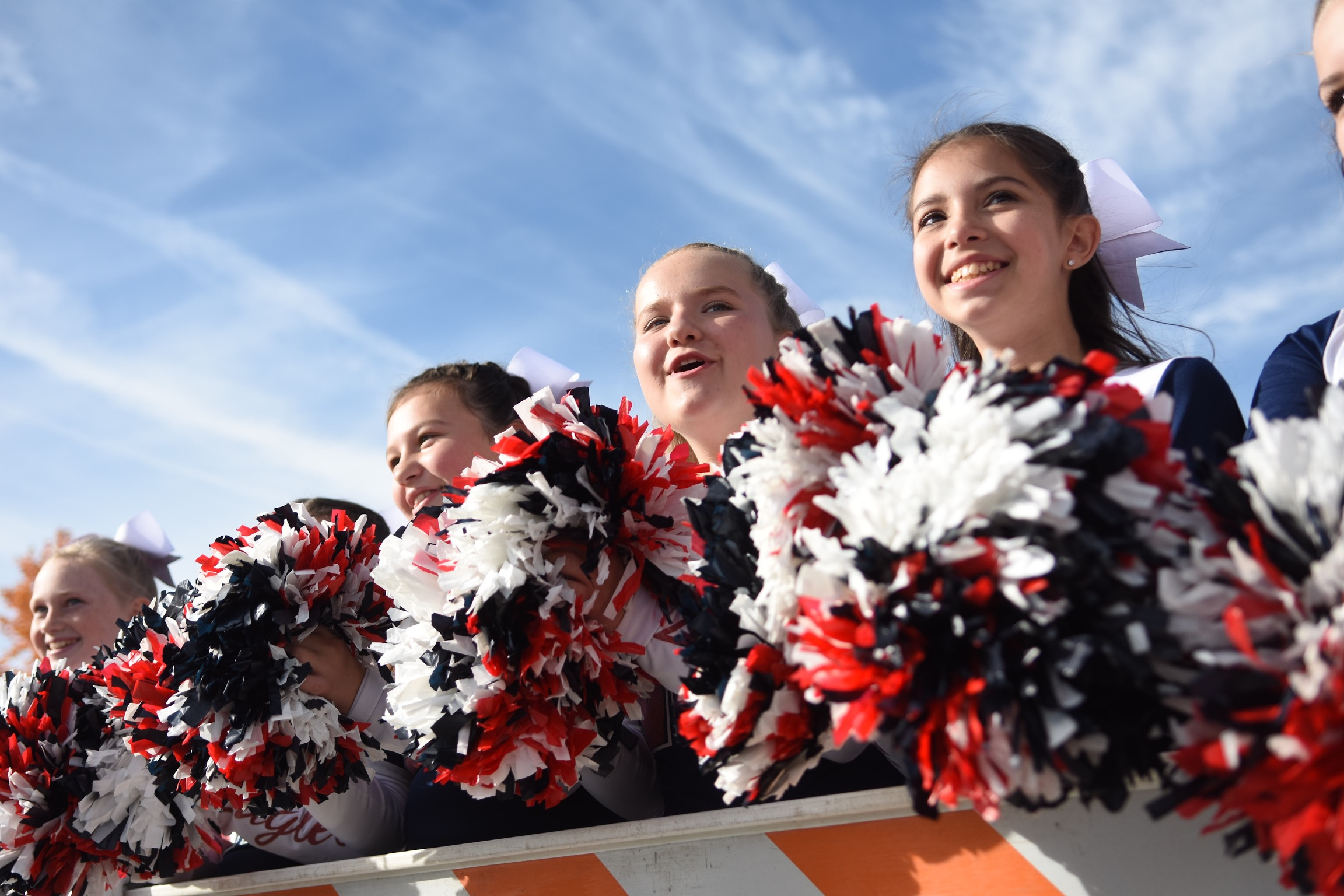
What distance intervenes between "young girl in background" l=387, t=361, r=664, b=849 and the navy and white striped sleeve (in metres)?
1.11

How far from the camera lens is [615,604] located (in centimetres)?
162

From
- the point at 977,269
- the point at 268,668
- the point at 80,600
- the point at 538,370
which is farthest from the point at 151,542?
the point at 977,269

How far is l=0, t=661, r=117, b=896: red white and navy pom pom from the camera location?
2.03 meters

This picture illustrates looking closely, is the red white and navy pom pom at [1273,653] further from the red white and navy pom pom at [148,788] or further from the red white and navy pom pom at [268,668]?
the red white and navy pom pom at [148,788]

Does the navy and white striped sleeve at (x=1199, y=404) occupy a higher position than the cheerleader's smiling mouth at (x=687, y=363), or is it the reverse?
the cheerleader's smiling mouth at (x=687, y=363)

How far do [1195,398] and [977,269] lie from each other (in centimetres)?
51

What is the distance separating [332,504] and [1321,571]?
3.28 meters

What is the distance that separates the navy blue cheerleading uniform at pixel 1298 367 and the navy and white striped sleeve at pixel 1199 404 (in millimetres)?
52

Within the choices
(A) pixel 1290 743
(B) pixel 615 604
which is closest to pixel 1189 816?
(A) pixel 1290 743

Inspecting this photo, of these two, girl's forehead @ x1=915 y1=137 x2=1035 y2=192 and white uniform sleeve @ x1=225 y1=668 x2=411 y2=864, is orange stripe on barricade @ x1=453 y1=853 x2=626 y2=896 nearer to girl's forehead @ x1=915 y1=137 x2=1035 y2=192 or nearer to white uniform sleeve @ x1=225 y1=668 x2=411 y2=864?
white uniform sleeve @ x1=225 y1=668 x2=411 y2=864

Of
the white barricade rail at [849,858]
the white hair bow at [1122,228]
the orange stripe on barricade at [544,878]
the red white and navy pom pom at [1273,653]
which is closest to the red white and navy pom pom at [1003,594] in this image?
the red white and navy pom pom at [1273,653]

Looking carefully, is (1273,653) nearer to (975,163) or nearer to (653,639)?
(653,639)

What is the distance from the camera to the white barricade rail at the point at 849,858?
115 cm

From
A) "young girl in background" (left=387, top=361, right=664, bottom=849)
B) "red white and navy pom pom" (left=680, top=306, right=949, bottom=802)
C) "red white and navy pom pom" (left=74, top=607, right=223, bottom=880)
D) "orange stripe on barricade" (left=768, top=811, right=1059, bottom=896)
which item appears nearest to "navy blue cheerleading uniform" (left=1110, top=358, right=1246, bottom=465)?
"red white and navy pom pom" (left=680, top=306, right=949, bottom=802)
